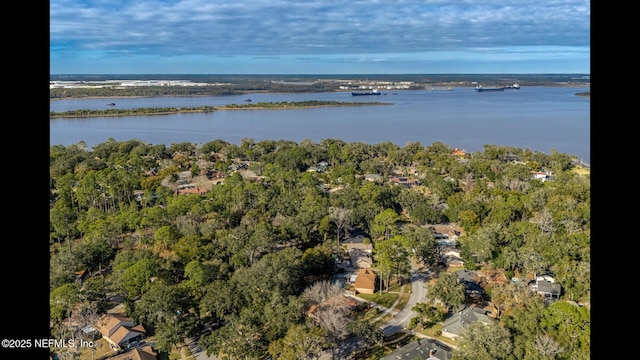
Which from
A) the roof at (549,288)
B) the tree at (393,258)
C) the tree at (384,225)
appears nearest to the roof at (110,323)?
the tree at (393,258)

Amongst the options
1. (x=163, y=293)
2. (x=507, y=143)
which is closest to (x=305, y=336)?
(x=163, y=293)

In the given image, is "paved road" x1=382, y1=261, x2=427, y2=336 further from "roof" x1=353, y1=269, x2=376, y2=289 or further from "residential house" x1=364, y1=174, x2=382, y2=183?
"residential house" x1=364, y1=174, x2=382, y2=183

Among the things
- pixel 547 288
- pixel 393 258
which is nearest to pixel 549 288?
pixel 547 288

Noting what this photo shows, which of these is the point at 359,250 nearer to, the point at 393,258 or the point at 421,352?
the point at 393,258

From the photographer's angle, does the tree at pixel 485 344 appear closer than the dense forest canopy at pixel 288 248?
Yes

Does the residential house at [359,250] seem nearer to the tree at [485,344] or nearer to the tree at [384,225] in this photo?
the tree at [384,225]

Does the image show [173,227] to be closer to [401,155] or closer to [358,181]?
[358,181]
